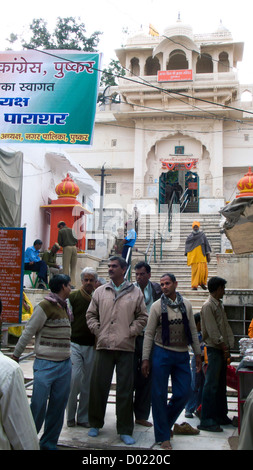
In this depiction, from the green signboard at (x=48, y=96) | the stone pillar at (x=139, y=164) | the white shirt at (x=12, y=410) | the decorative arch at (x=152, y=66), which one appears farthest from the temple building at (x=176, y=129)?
the white shirt at (x=12, y=410)

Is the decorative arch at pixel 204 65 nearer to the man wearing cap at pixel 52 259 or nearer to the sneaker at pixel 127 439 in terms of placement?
the man wearing cap at pixel 52 259

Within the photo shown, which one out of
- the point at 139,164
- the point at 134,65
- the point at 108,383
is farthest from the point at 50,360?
the point at 134,65

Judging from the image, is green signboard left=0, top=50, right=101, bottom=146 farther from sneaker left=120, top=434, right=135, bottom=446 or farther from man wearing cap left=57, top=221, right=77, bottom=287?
man wearing cap left=57, top=221, right=77, bottom=287

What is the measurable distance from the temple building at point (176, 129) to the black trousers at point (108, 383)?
64.2 feet

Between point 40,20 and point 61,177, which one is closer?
point 61,177

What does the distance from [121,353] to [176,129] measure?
22245mm

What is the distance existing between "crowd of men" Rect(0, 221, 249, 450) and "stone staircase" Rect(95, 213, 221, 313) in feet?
17.6

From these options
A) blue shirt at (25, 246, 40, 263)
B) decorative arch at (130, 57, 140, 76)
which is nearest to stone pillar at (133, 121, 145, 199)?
decorative arch at (130, 57, 140, 76)

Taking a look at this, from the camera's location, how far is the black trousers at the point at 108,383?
15.0 ft

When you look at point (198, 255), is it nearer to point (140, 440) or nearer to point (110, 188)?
point (140, 440)
